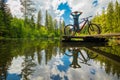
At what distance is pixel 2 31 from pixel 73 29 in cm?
3615

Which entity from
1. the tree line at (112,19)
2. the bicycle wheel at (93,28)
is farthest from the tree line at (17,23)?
the bicycle wheel at (93,28)

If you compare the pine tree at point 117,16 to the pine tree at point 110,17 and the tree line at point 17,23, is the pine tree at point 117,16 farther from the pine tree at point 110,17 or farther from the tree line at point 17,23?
the tree line at point 17,23

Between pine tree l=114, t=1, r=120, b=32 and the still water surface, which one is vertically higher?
pine tree l=114, t=1, r=120, b=32

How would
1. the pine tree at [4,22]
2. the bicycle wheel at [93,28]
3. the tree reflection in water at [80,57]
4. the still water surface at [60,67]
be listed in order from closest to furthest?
1. the still water surface at [60,67]
2. the tree reflection in water at [80,57]
3. the bicycle wheel at [93,28]
4. the pine tree at [4,22]

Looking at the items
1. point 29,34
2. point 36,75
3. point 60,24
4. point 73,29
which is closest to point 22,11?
point 29,34

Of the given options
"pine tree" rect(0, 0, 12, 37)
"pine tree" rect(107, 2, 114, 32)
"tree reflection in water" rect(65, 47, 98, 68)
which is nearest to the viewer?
"tree reflection in water" rect(65, 47, 98, 68)

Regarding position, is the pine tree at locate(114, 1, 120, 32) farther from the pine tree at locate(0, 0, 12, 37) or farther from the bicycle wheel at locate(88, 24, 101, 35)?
the bicycle wheel at locate(88, 24, 101, 35)

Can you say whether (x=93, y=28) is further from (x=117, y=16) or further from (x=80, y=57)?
(x=117, y=16)

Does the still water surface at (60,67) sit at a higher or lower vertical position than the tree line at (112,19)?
lower

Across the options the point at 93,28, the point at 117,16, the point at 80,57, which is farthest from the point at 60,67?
the point at 117,16

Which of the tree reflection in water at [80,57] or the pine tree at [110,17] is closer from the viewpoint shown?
the tree reflection in water at [80,57]

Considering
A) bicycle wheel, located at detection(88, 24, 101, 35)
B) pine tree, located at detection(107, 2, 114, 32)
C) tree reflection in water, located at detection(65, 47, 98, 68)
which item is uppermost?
pine tree, located at detection(107, 2, 114, 32)

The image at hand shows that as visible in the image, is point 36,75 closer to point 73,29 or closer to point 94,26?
point 94,26

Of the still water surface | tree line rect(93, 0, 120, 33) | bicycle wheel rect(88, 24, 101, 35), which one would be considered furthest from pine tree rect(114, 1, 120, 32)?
the still water surface
